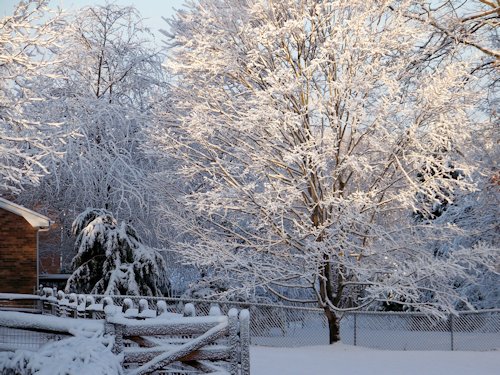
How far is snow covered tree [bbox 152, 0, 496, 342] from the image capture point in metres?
15.4

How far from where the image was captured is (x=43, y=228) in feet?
75.4

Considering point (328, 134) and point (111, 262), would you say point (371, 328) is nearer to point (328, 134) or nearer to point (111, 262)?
point (328, 134)

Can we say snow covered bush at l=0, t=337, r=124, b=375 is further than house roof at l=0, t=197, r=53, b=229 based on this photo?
No

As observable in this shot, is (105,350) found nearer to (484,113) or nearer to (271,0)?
(271,0)

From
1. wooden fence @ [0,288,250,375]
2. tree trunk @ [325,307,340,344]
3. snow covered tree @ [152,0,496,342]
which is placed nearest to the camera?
wooden fence @ [0,288,250,375]

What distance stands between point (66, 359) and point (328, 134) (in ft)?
31.0

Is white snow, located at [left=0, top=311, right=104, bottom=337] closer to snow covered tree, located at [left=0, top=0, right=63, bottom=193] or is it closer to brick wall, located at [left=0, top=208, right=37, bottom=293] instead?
snow covered tree, located at [left=0, top=0, right=63, bottom=193]

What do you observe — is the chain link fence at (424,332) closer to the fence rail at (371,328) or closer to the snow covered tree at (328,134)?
the fence rail at (371,328)

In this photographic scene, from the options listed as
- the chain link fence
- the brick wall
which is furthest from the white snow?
the brick wall

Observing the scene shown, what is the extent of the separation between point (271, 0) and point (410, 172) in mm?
4865

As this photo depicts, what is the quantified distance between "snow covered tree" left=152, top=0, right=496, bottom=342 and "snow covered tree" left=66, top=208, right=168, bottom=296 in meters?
6.56

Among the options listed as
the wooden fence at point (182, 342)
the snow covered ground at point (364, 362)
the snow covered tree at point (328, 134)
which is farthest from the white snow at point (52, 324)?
the snow covered tree at point (328, 134)

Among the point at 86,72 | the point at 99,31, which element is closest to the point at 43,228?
the point at 86,72

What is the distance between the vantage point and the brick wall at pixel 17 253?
2284cm
